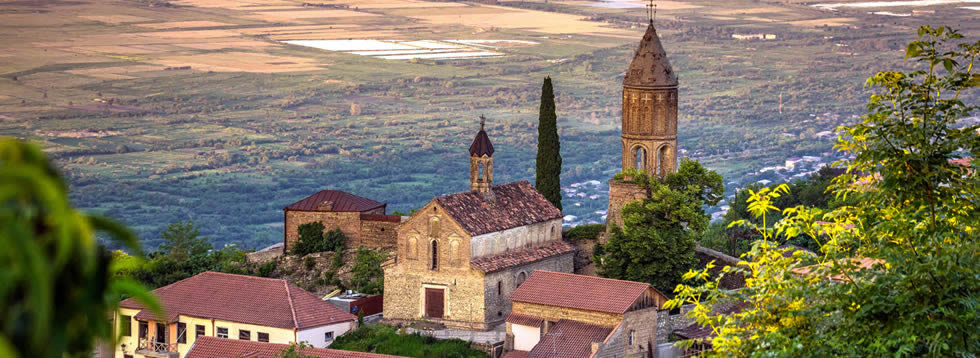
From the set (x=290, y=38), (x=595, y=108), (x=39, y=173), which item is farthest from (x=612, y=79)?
(x=39, y=173)

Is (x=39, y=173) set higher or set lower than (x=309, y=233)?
higher

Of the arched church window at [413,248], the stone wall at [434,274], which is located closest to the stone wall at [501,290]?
the stone wall at [434,274]

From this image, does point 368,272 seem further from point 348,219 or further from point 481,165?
point 481,165

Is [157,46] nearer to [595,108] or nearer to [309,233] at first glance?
[595,108]

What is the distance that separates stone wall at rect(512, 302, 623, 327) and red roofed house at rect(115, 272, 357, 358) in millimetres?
5414

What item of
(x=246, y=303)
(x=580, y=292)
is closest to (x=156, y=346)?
(x=246, y=303)

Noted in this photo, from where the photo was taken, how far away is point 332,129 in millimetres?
152000

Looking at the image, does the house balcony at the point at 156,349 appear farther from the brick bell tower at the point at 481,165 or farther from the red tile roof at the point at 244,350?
the brick bell tower at the point at 481,165

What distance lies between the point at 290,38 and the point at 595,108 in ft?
124

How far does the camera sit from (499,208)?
42.1 m

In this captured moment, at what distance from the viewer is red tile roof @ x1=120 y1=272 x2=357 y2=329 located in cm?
4003

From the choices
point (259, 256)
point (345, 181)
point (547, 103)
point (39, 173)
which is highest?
point (39, 173)

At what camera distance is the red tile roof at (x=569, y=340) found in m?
36.3

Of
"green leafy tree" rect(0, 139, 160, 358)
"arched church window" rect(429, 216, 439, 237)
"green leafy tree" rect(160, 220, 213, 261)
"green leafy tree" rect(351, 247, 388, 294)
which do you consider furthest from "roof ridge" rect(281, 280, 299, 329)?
"green leafy tree" rect(0, 139, 160, 358)
